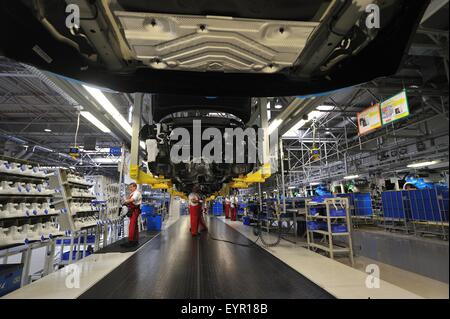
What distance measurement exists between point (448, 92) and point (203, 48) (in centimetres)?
123

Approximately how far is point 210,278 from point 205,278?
6cm

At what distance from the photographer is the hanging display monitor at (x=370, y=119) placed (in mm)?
6816

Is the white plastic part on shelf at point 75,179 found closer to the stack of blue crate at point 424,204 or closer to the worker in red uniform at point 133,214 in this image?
the worker in red uniform at point 133,214

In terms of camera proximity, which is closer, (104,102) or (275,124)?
(104,102)

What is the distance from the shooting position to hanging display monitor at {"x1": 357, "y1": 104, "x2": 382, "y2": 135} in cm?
682

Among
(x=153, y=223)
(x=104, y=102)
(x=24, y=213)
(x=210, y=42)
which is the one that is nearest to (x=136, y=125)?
(x=104, y=102)

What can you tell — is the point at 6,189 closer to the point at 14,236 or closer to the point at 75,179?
the point at 14,236

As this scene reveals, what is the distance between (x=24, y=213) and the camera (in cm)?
323

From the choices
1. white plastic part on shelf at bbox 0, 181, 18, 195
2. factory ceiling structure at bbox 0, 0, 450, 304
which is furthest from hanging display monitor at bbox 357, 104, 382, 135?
white plastic part on shelf at bbox 0, 181, 18, 195

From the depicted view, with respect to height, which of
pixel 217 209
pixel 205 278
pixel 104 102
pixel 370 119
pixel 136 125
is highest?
pixel 370 119

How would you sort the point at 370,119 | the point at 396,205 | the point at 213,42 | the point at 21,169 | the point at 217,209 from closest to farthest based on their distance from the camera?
1. the point at 213,42
2. the point at 21,169
3. the point at 370,119
4. the point at 396,205
5. the point at 217,209
